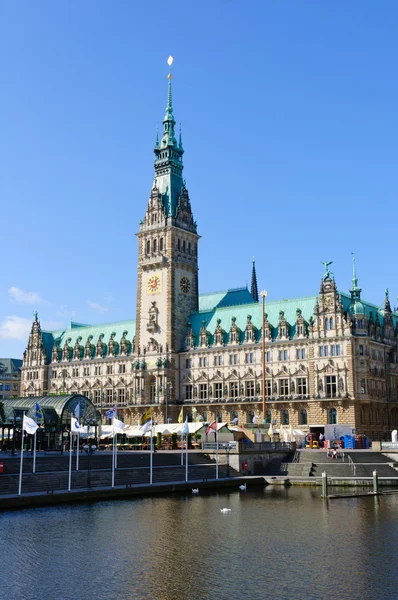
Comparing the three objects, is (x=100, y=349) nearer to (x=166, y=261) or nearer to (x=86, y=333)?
(x=86, y=333)

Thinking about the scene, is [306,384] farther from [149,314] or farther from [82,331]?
[82,331]

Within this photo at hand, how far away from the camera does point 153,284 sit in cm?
14275

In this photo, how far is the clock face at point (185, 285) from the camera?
468 ft

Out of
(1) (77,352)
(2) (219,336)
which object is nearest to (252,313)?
(2) (219,336)

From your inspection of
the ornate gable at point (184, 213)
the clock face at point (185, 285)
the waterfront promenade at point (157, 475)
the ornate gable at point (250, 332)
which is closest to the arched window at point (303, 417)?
the ornate gable at point (250, 332)

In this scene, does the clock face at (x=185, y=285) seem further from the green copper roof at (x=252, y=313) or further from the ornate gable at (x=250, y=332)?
the ornate gable at (x=250, y=332)

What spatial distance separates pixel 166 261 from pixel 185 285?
6.79 metres

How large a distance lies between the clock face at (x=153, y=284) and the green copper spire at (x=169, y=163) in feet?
50.6

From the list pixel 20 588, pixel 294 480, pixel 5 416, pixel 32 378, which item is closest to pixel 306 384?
pixel 294 480

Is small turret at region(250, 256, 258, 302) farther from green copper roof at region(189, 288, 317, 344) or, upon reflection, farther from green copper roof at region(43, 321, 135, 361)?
green copper roof at region(43, 321, 135, 361)

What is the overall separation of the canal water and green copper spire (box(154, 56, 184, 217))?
94477 mm

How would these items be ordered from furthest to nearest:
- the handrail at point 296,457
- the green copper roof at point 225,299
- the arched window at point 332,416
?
1. the green copper roof at point 225,299
2. the arched window at point 332,416
3. the handrail at point 296,457

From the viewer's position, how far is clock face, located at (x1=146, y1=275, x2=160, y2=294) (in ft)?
465

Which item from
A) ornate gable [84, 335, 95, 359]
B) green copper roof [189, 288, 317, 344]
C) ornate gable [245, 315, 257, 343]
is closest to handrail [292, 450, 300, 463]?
green copper roof [189, 288, 317, 344]
